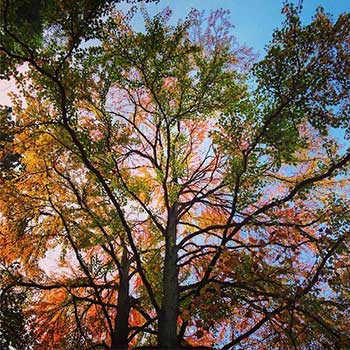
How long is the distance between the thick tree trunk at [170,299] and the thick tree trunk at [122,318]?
1.38 meters

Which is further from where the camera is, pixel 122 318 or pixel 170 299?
pixel 122 318

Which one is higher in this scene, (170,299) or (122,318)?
(170,299)

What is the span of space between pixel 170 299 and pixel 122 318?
73.3 inches

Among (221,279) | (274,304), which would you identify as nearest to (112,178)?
(221,279)

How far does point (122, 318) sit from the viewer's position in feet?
24.6

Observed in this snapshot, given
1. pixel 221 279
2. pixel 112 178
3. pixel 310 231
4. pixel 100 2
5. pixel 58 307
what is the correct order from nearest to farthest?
pixel 100 2 < pixel 221 279 < pixel 112 178 < pixel 58 307 < pixel 310 231

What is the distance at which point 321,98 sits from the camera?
5.71 meters

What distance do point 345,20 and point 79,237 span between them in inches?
277

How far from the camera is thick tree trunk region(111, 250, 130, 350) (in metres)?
7.05

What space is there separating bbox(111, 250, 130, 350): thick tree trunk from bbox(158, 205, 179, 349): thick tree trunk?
1.38m

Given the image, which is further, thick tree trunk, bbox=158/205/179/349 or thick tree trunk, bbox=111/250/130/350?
thick tree trunk, bbox=111/250/130/350

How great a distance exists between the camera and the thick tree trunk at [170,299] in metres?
5.61

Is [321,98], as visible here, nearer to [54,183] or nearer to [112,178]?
[112,178]

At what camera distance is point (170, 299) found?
20.6 feet
